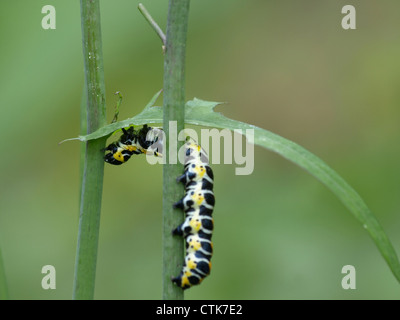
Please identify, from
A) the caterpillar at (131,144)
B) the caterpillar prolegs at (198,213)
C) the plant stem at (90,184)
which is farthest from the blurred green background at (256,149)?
the plant stem at (90,184)

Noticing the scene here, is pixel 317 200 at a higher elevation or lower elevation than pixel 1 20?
lower

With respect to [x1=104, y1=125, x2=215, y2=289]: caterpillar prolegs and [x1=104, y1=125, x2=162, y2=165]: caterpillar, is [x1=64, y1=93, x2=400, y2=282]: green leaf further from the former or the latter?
[x1=104, y1=125, x2=162, y2=165]: caterpillar

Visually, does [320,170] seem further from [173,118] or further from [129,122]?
[129,122]

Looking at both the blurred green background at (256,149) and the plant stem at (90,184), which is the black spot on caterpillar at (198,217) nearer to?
the plant stem at (90,184)

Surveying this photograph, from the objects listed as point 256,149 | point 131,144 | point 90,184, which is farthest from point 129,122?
point 256,149

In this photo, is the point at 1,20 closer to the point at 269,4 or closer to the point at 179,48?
the point at 269,4
